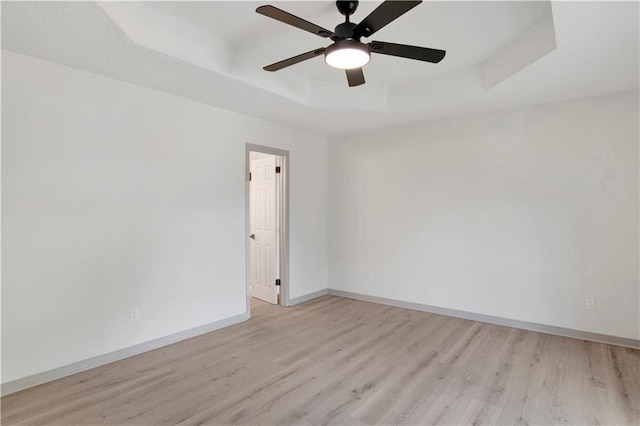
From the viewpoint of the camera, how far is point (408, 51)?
218 centimetres

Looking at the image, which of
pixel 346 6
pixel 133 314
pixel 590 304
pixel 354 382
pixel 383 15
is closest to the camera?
pixel 383 15

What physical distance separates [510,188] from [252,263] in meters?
3.68

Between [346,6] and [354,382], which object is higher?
[346,6]

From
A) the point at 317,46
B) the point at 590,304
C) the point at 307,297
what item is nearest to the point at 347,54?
the point at 317,46

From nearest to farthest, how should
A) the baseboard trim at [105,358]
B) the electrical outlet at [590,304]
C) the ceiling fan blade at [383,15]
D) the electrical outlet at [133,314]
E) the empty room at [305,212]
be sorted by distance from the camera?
the ceiling fan blade at [383,15] < the empty room at [305,212] < the baseboard trim at [105,358] < the electrical outlet at [133,314] < the electrical outlet at [590,304]

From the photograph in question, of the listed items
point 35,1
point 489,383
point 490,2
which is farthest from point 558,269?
point 35,1

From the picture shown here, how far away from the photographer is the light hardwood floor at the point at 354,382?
7.41 feet

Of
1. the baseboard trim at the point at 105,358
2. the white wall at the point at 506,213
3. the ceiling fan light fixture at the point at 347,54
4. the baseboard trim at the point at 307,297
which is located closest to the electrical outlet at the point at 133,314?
the baseboard trim at the point at 105,358

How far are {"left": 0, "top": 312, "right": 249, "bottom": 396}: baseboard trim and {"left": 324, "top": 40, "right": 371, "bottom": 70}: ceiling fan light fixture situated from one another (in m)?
2.99

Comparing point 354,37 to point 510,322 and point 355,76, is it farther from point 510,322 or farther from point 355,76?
point 510,322

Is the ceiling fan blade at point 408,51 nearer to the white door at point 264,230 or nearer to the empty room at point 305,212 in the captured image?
the empty room at point 305,212

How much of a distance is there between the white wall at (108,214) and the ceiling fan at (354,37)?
1.68 m

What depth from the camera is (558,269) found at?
3672mm

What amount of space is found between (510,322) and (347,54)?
11.5 feet
